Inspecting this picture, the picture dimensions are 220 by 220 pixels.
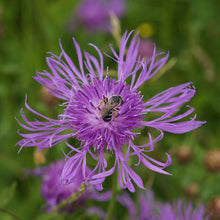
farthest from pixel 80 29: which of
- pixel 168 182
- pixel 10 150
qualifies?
pixel 168 182

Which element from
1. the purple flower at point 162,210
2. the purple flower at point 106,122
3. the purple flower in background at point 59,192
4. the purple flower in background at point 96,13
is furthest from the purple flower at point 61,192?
the purple flower in background at point 96,13

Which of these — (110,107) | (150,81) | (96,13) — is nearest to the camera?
(110,107)

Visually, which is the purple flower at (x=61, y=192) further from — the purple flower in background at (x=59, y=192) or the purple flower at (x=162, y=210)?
the purple flower at (x=162, y=210)

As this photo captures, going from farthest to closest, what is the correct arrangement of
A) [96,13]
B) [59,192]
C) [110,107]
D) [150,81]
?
1. [96,13]
2. [150,81]
3. [59,192]
4. [110,107]

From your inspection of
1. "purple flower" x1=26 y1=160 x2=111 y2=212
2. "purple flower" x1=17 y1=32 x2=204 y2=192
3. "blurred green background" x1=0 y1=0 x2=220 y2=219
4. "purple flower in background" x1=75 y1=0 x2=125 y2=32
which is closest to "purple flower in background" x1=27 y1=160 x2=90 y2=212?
"purple flower" x1=26 y1=160 x2=111 y2=212

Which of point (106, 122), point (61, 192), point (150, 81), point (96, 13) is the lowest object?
point (61, 192)

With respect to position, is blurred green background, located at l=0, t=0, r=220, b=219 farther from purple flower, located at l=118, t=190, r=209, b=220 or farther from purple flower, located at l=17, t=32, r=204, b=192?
purple flower, located at l=17, t=32, r=204, b=192

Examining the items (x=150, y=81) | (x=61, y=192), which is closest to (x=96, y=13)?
(x=150, y=81)

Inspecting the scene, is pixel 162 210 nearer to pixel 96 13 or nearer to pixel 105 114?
pixel 105 114
